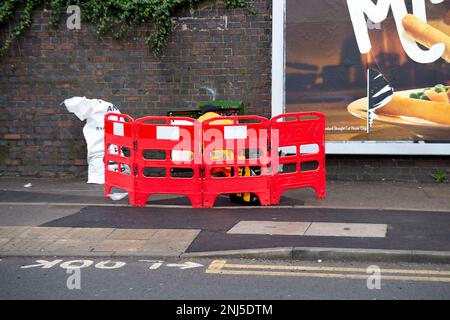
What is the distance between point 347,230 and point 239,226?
53.5 inches

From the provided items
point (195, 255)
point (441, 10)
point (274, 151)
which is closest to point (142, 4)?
point (274, 151)

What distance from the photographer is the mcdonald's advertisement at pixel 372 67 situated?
40.3 ft

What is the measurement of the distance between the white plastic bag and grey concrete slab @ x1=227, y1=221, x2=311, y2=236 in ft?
14.9

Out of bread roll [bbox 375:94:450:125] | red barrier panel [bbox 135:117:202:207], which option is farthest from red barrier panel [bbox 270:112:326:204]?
bread roll [bbox 375:94:450:125]

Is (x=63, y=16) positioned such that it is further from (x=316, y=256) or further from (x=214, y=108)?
(x=316, y=256)

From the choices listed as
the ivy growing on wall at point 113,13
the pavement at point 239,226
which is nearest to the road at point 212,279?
the pavement at point 239,226

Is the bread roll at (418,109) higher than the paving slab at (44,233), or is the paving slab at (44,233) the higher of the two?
the bread roll at (418,109)

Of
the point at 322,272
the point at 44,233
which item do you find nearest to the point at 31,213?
the point at 44,233

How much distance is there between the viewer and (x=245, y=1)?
42.2 ft

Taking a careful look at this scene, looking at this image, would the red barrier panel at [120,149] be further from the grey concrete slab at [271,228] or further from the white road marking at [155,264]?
the white road marking at [155,264]

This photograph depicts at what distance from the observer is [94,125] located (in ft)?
42.7

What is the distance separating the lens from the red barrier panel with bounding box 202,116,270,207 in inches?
405

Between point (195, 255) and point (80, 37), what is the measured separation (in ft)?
23.2

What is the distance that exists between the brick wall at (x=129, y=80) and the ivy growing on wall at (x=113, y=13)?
16cm
